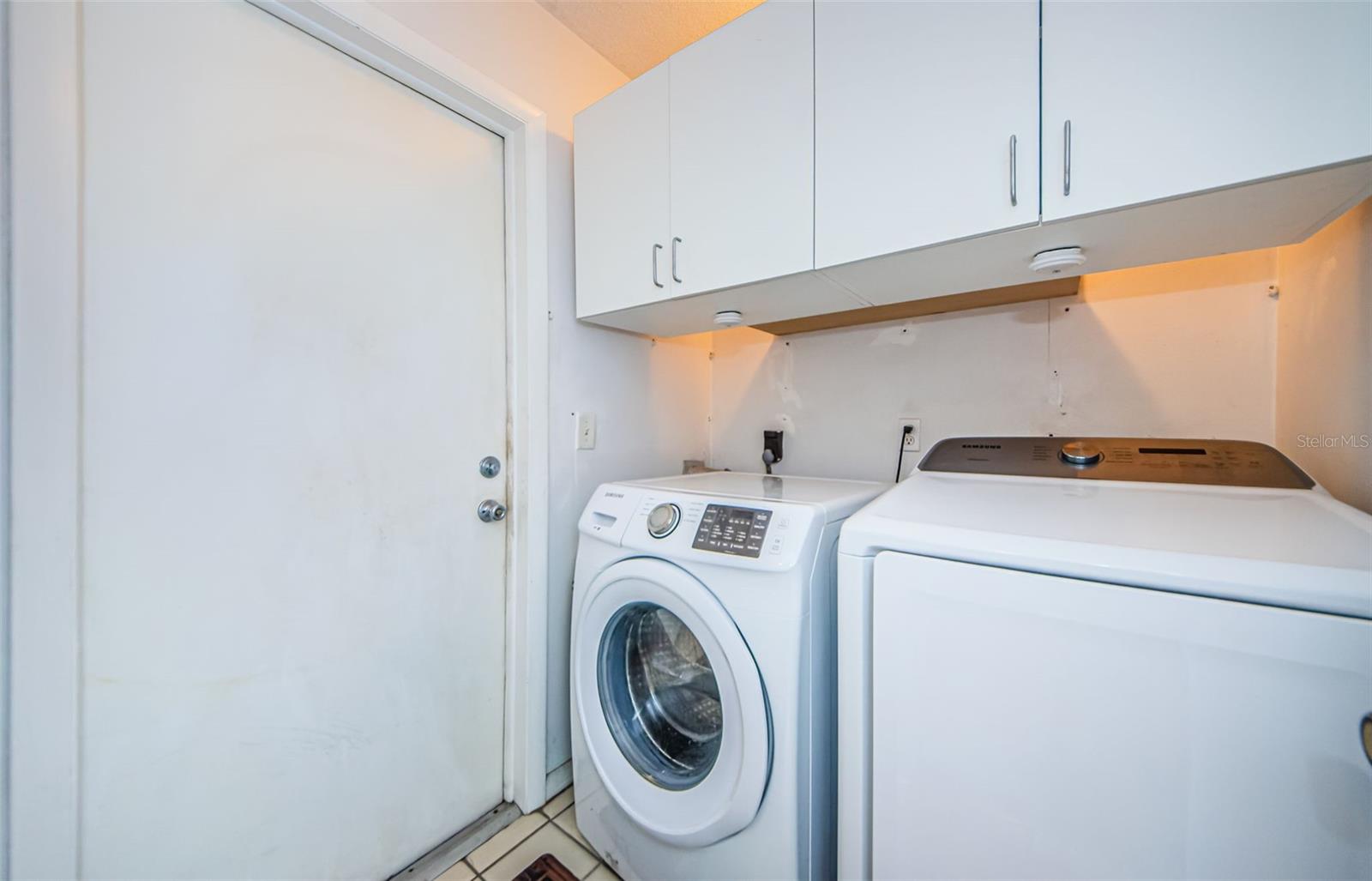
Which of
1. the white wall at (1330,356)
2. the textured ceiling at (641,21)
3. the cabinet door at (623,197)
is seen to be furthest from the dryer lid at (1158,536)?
the textured ceiling at (641,21)

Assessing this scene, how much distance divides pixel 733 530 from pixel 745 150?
2.89ft

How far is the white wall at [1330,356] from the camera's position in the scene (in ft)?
2.58

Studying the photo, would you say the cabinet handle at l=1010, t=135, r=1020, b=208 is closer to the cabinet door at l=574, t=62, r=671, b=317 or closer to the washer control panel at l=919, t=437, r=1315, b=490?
the washer control panel at l=919, t=437, r=1315, b=490

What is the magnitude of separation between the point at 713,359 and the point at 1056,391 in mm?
1161

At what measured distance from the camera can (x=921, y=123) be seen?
914mm

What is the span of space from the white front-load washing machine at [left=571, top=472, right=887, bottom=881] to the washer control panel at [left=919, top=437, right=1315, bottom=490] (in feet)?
0.80

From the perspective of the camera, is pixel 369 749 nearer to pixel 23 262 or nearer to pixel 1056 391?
pixel 23 262

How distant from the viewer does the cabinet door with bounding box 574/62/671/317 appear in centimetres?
128

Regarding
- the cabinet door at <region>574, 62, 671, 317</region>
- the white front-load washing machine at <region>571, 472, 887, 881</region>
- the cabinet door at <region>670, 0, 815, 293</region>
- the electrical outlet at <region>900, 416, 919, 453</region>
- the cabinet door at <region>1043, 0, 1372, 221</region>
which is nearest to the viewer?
the cabinet door at <region>1043, 0, 1372, 221</region>

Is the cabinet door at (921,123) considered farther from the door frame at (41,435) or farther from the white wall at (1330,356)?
the door frame at (41,435)

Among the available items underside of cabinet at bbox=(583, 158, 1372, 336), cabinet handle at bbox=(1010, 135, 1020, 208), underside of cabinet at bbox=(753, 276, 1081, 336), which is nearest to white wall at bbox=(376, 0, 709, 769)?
underside of cabinet at bbox=(583, 158, 1372, 336)

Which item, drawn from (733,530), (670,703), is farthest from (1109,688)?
(670,703)

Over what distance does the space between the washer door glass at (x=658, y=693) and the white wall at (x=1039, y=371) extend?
81cm

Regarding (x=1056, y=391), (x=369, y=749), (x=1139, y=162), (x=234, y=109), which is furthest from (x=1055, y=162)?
(x=369, y=749)
